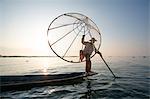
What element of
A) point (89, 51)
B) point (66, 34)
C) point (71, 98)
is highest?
point (66, 34)

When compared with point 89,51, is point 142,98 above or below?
below

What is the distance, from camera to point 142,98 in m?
11.8

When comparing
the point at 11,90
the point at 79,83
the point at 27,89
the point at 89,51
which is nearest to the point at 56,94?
the point at 27,89

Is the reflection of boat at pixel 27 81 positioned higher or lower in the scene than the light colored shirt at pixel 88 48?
lower

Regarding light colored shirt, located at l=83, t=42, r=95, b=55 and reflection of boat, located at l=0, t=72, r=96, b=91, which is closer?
reflection of boat, located at l=0, t=72, r=96, b=91

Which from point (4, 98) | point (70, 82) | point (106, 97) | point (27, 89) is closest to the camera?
point (4, 98)

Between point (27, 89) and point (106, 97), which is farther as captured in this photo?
point (27, 89)

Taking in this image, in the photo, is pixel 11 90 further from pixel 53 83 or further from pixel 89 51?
pixel 89 51

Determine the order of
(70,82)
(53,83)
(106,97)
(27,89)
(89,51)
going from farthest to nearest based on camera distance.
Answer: (89,51), (70,82), (53,83), (27,89), (106,97)

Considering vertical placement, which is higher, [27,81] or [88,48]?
[88,48]

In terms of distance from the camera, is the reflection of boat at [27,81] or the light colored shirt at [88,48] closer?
the reflection of boat at [27,81]

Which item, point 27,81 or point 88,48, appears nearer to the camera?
point 27,81

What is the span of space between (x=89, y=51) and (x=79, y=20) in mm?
3150

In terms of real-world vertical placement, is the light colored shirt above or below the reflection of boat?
above
